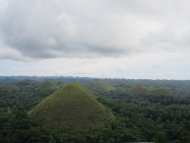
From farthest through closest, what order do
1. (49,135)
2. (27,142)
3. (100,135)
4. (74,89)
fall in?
(74,89), (100,135), (49,135), (27,142)

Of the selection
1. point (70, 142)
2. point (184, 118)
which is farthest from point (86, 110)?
point (184, 118)

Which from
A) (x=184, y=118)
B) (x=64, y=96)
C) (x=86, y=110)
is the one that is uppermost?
(x=64, y=96)

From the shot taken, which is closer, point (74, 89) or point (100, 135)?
point (100, 135)

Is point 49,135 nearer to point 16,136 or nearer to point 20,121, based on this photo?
point 16,136

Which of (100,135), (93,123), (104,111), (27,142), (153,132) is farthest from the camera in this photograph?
(104,111)

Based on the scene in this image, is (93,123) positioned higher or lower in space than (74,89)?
lower

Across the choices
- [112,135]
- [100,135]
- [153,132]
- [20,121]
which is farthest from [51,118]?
[153,132]
